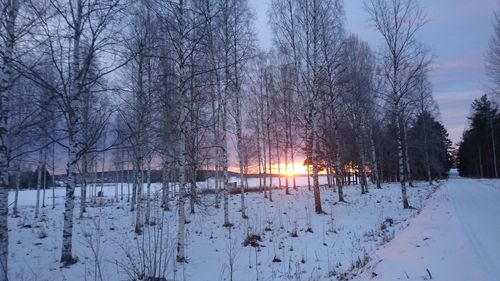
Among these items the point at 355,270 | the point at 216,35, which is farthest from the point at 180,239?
the point at 216,35

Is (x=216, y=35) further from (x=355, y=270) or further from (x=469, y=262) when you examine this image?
(x=469, y=262)

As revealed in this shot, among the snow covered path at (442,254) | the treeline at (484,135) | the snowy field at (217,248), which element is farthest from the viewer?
the treeline at (484,135)

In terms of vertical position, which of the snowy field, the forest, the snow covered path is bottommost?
Result: the snowy field

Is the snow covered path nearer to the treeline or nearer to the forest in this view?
the forest

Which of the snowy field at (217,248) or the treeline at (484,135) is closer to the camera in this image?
the snowy field at (217,248)

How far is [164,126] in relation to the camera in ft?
48.5

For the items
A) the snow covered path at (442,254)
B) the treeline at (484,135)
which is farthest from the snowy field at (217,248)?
the treeline at (484,135)

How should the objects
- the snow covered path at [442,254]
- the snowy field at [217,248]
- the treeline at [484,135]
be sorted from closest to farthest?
the snow covered path at [442,254]
the snowy field at [217,248]
the treeline at [484,135]

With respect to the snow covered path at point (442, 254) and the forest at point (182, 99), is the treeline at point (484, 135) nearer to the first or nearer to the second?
the forest at point (182, 99)

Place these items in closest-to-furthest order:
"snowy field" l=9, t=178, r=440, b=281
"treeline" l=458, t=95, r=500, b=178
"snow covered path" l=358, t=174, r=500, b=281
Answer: "snow covered path" l=358, t=174, r=500, b=281 → "snowy field" l=9, t=178, r=440, b=281 → "treeline" l=458, t=95, r=500, b=178

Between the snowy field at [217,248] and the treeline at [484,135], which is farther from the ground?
the treeline at [484,135]

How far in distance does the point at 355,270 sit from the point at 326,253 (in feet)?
8.11

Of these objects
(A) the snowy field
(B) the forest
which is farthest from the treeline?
(A) the snowy field

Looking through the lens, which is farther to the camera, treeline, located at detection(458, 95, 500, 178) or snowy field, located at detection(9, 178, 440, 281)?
treeline, located at detection(458, 95, 500, 178)
